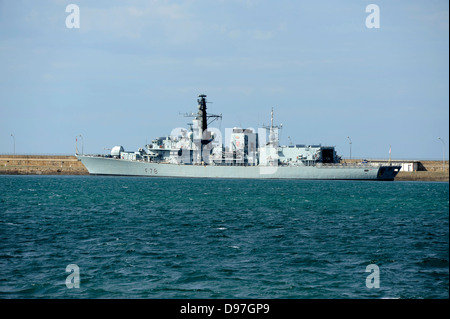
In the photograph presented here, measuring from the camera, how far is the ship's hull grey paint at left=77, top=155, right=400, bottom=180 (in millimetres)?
90438

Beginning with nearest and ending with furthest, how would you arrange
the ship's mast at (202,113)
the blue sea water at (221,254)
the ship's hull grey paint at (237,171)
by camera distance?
the blue sea water at (221,254), the ship's hull grey paint at (237,171), the ship's mast at (202,113)

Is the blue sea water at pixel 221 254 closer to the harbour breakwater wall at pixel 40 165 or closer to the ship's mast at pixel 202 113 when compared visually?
the ship's mast at pixel 202 113

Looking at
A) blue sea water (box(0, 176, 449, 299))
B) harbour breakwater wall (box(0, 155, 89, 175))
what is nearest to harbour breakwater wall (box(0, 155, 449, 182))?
harbour breakwater wall (box(0, 155, 89, 175))

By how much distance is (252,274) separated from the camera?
1573cm

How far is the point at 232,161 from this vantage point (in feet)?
317

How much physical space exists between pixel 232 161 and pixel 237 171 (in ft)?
8.75

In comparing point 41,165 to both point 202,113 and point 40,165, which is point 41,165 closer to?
point 40,165

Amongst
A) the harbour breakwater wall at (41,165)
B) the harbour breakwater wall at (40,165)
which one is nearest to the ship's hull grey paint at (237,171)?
the harbour breakwater wall at (40,165)

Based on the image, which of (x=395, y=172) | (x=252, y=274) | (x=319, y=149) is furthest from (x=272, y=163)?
(x=252, y=274)

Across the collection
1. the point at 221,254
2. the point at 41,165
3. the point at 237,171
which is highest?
the point at 41,165

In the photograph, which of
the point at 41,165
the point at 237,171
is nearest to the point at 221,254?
the point at 237,171

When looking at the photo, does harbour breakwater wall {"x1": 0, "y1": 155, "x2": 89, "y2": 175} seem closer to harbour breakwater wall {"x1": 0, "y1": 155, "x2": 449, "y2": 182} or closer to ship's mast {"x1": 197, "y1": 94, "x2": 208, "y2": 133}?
harbour breakwater wall {"x1": 0, "y1": 155, "x2": 449, "y2": 182}

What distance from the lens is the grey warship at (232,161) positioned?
302 ft
